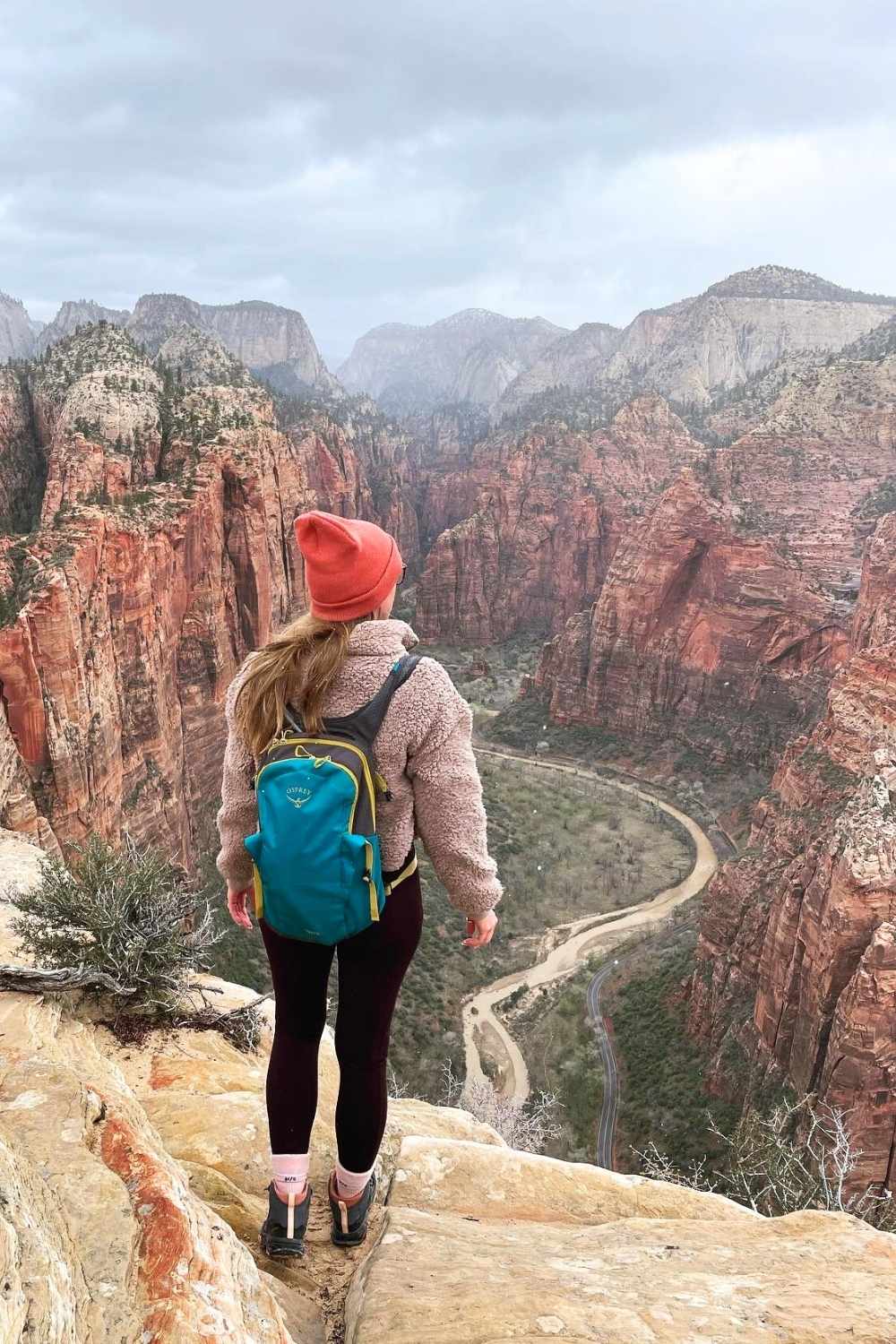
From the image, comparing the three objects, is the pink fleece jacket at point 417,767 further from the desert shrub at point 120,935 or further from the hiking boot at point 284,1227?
the desert shrub at point 120,935

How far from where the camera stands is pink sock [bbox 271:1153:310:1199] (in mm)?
3512

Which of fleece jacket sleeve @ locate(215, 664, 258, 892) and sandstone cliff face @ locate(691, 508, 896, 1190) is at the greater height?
fleece jacket sleeve @ locate(215, 664, 258, 892)

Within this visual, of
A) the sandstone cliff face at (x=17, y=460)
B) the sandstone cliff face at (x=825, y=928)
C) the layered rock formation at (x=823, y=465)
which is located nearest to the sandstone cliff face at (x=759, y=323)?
the layered rock formation at (x=823, y=465)

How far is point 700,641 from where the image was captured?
162 ft

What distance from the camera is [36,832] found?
15344 mm

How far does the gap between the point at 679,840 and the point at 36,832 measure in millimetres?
→ 31360

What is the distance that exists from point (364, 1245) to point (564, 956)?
26930 mm

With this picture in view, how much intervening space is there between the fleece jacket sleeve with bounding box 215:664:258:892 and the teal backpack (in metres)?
0.29

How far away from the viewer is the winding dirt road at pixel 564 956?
74.2ft

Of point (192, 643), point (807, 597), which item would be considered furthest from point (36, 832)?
point (807, 597)

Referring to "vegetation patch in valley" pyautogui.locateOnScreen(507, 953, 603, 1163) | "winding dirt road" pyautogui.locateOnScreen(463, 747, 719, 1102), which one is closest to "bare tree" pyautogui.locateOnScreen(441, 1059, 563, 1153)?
"vegetation patch in valley" pyautogui.locateOnScreen(507, 953, 603, 1163)

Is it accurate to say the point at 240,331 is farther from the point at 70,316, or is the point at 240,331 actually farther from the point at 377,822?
the point at 377,822

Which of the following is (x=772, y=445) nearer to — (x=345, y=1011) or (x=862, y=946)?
(x=862, y=946)

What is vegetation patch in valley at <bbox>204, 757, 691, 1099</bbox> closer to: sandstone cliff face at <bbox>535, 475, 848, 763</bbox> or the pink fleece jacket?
sandstone cliff face at <bbox>535, 475, 848, 763</bbox>
